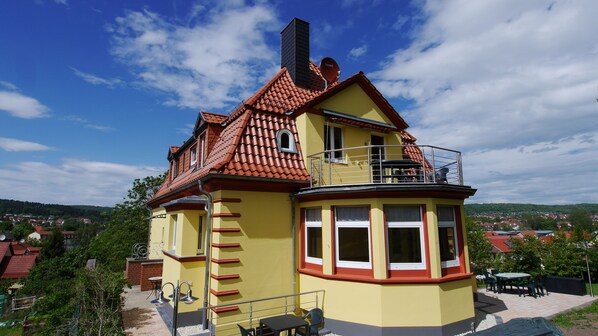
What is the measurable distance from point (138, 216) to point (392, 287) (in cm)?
2830

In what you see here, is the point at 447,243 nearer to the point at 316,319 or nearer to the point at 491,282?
the point at 316,319

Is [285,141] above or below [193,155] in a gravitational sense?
below

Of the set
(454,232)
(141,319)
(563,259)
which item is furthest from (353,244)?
(563,259)

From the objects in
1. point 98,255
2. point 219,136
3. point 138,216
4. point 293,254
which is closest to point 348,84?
point 219,136

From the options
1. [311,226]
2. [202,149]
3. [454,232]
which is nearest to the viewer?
[454,232]

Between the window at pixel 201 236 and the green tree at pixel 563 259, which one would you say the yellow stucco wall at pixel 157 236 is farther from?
the green tree at pixel 563 259

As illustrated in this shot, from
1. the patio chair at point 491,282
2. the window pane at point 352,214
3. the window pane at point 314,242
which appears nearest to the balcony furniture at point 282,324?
the window pane at point 314,242

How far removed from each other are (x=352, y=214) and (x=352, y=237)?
653mm

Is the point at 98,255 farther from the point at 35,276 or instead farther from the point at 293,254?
the point at 293,254

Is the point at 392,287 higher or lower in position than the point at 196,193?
lower

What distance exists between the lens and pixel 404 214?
878cm

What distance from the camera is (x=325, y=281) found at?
909cm

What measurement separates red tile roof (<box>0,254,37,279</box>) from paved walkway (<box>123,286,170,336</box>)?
154 feet

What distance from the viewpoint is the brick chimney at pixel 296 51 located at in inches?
521
